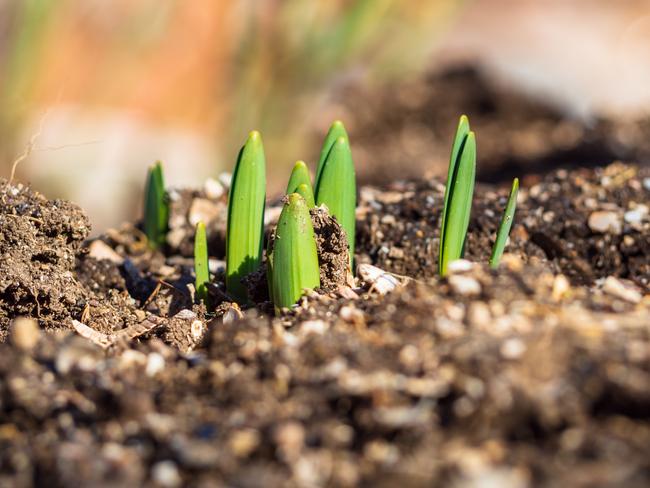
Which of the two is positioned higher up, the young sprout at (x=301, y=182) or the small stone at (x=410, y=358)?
the young sprout at (x=301, y=182)

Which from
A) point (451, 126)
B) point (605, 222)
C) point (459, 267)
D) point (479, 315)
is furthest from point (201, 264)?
point (451, 126)

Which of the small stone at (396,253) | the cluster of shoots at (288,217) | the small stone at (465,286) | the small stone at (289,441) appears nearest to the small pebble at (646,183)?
the small stone at (396,253)

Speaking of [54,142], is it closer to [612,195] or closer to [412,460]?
[612,195]

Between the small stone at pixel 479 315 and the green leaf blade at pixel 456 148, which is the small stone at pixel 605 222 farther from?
the small stone at pixel 479 315

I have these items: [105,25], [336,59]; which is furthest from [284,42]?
[105,25]

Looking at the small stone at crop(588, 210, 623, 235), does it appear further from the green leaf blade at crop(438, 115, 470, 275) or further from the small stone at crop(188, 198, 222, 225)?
the small stone at crop(188, 198, 222, 225)

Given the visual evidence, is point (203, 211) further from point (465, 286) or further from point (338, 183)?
point (465, 286)
